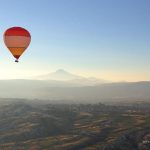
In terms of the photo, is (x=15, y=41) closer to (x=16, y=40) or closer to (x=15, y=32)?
(x=16, y=40)

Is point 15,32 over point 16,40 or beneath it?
over

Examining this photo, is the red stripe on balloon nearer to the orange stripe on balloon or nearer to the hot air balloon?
the hot air balloon

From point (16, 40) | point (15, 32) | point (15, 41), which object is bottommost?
point (15, 41)

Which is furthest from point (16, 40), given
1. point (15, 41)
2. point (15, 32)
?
point (15, 32)

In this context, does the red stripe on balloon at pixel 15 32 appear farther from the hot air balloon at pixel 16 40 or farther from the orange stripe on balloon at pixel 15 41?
the orange stripe on balloon at pixel 15 41

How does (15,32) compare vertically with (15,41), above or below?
above

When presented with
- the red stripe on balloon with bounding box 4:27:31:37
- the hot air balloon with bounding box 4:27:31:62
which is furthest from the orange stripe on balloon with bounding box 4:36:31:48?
the red stripe on balloon with bounding box 4:27:31:37
